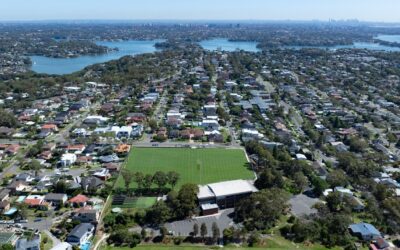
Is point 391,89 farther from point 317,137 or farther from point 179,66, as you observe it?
point 179,66

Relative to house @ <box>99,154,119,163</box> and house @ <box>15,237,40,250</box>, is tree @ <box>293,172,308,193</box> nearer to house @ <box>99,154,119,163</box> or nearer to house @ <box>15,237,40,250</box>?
house @ <box>99,154,119,163</box>

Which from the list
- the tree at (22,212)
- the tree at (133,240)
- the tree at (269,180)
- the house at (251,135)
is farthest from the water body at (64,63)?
the tree at (133,240)

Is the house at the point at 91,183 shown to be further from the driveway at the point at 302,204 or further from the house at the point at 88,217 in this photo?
the driveway at the point at 302,204

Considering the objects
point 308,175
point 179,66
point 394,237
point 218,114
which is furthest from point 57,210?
point 179,66

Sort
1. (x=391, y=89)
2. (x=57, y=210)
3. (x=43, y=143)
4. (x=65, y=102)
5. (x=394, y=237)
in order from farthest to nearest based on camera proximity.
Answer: (x=391, y=89)
(x=65, y=102)
(x=43, y=143)
(x=57, y=210)
(x=394, y=237)

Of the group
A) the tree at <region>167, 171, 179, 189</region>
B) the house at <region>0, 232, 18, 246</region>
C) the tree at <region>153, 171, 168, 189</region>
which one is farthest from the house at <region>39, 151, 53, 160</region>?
the tree at <region>167, 171, 179, 189</region>

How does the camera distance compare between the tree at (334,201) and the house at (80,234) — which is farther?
the tree at (334,201)

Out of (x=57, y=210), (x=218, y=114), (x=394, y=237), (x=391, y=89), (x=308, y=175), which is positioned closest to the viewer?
(x=394, y=237)
